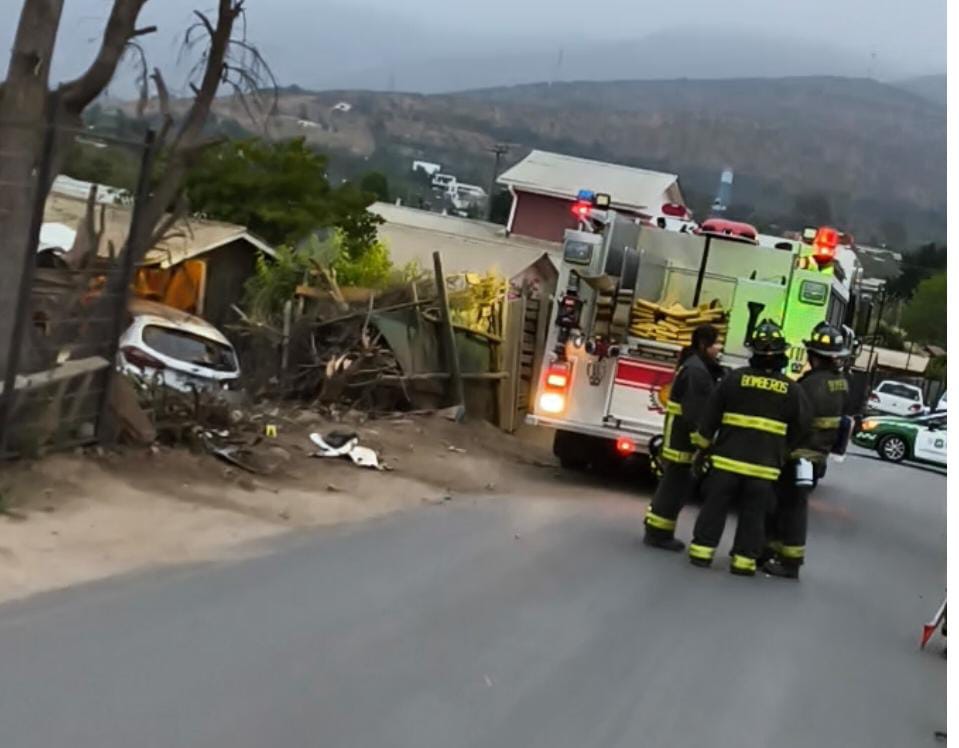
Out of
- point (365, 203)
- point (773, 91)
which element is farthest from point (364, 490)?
point (773, 91)

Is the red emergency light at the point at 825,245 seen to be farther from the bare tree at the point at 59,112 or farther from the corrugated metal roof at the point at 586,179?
the corrugated metal roof at the point at 586,179

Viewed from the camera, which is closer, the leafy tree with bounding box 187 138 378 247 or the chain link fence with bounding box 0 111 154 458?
the chain link fence with bounding box 0 111 154 458

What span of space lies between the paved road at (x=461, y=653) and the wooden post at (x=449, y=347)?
254 inches

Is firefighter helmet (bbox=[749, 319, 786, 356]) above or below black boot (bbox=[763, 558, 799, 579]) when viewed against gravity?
above

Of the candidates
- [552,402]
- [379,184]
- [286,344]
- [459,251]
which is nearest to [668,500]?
[552,402]

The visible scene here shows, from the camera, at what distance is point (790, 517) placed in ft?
39.1

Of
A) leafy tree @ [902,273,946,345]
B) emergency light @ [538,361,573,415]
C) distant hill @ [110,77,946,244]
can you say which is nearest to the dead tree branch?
emergency light @ [538,361,573,415]

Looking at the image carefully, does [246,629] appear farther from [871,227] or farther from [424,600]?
[871,227]

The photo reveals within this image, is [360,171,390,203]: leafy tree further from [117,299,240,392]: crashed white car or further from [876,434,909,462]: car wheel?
[117,299,240,392]: crashed white car

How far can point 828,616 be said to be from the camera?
34.7ft

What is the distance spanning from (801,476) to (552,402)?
4.35 metres

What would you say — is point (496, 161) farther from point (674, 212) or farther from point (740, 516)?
point (740, 516)

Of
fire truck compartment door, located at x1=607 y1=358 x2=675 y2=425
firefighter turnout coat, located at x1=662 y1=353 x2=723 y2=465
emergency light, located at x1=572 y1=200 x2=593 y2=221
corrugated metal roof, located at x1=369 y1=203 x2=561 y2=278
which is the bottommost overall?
corrugated metal roof, located at x1=369 y1=203 x2=561 y2=278

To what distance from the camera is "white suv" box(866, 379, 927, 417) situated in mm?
47344
